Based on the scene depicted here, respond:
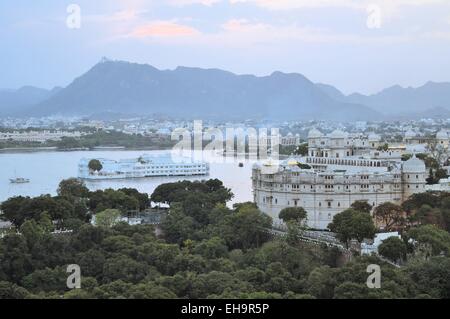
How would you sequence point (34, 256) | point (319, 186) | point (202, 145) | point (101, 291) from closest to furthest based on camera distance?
point (101, 291) < point (34, 256) < point (319, 186) < point (202, 145)

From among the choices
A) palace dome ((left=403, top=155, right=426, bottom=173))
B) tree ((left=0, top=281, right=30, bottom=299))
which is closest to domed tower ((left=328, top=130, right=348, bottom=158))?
palace dome ((left=403, top=155, right=426, bottom=173))

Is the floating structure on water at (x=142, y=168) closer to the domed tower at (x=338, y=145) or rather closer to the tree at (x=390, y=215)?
the domed tower at (x=338, y=145)

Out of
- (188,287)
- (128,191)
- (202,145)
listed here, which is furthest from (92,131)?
(188,287)

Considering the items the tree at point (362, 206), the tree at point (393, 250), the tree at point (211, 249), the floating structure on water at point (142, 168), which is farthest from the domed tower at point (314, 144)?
the floating structure on water at point (142, 168)

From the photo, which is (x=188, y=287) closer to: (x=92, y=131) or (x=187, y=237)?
(x=187, y=237)

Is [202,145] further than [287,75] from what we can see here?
No

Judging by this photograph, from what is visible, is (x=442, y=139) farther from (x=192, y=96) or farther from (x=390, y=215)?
(x=192, y=96)
